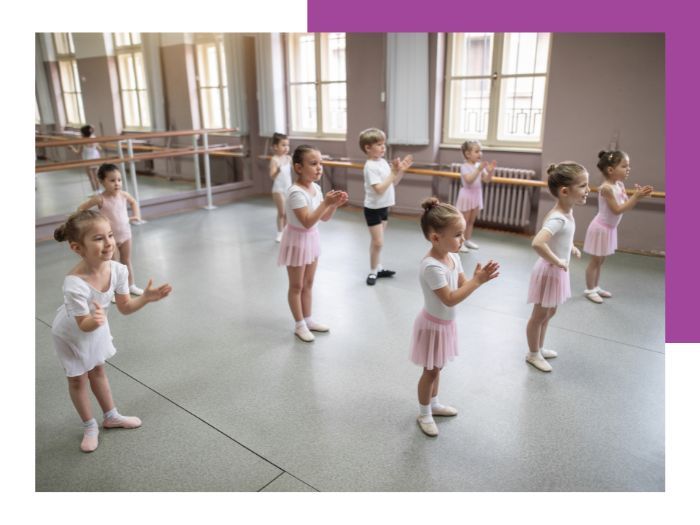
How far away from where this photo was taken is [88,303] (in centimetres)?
192

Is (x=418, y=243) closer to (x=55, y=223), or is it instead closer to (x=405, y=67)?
(x=405, y=67)

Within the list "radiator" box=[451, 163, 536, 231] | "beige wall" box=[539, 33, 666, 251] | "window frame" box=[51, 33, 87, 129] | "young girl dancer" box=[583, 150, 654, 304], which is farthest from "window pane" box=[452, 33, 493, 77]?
"window frame" box=[51, 33, 87, 129]

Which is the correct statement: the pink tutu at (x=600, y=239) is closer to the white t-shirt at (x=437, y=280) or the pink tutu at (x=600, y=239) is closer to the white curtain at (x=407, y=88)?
the white t-shirt at (x=437, y=280)

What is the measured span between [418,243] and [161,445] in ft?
12.0

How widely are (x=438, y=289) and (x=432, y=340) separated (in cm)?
25

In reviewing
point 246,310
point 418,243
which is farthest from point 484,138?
point 246,310

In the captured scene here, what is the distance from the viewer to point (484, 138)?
5957mm

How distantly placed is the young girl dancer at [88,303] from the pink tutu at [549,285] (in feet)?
5.91

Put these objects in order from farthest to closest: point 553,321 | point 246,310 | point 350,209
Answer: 1. point 350,209
2. point 246,310
3. point 553,321

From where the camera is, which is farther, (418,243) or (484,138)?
(484,138)

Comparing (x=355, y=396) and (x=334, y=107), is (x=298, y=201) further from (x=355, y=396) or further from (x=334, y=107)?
(x=334, y=107)

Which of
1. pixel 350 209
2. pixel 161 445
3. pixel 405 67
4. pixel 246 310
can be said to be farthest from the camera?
pixel 350 209

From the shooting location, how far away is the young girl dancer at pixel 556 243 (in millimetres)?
2486

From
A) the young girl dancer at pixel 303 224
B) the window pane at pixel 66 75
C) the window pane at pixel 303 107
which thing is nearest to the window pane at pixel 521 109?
the window pane at pixel 303 107
